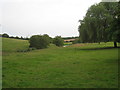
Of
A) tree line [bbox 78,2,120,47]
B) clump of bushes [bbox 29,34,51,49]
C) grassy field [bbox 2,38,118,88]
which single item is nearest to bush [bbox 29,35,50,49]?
clump of bushes [bbox 29,34,51,49]

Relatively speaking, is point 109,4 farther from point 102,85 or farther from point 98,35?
point 102,85

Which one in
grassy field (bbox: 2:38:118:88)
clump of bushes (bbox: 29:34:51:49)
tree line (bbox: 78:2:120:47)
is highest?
tree line (bbox: 78:2:120:47)

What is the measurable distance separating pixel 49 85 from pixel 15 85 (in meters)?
1.54

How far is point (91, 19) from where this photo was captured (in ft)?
116

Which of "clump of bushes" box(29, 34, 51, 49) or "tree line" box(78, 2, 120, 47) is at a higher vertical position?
"tree line" box(78, 2, 120, 47)

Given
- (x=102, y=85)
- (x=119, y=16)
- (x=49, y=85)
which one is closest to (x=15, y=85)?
(x=49, y=85)

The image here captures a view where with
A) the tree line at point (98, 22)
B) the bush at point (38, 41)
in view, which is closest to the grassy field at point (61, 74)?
the tree line at point (98, 22)

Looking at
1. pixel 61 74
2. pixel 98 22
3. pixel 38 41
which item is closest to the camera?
pixel 61 74

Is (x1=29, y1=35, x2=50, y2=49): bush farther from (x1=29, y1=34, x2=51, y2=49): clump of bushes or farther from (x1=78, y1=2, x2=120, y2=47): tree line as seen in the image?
(x1=78, y1=2, x2=120, y2=47): tree line

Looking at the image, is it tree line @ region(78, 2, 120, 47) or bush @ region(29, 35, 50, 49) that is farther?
bush @ region(29, 35, 50, 49)

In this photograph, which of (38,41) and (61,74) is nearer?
(61,74)

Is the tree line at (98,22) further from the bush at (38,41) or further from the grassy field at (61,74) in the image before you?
the grassy field at (61,74)

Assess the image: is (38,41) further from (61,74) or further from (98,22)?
(61,74)

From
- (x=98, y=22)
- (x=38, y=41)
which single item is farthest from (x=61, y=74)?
(x=38, y=41)
